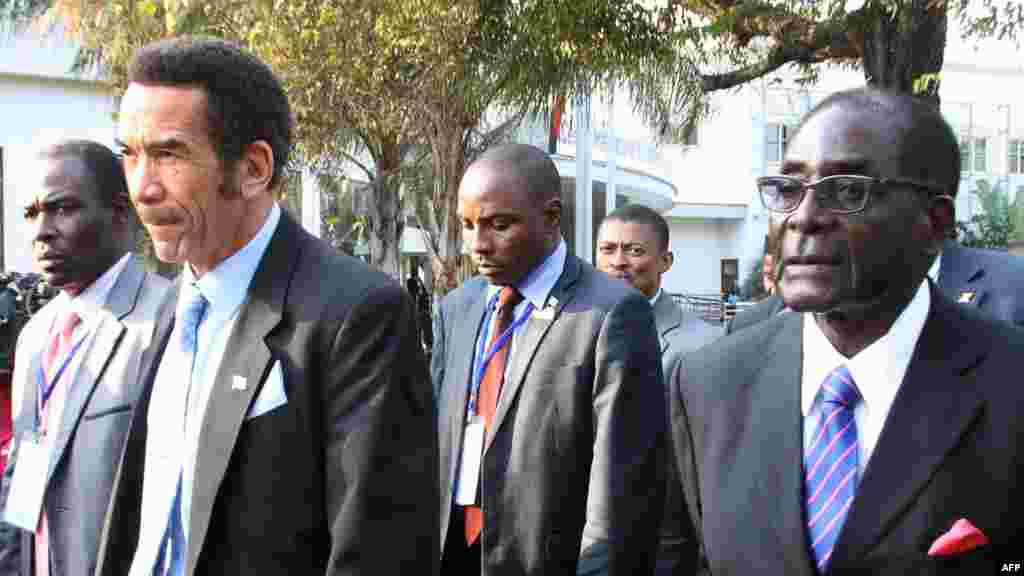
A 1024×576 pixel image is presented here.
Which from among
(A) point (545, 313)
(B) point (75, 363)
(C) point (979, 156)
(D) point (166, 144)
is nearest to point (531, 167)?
(A) point (545, 313)

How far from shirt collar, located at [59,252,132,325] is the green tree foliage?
21.1 ft

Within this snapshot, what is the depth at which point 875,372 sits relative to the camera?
2.30m

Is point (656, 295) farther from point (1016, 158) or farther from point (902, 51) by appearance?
point (1016, 158)

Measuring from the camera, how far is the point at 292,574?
7.55 ft

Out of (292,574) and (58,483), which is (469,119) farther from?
(292,574)

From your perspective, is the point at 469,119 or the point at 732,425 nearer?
the point at 732,425

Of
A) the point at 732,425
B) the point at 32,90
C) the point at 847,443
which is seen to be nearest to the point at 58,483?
the point at 732,425

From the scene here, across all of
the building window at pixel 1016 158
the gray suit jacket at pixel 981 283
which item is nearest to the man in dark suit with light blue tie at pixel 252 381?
the gray suit jacket at pixel 981 283

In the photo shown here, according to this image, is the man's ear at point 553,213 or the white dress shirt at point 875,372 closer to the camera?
the white dress shirt at point 875,372

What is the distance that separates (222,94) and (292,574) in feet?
3.21

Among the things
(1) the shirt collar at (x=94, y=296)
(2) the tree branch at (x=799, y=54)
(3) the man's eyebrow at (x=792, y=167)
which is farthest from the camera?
(2) the tree branch at (x=799, y=54)

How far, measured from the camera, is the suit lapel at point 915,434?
215cm

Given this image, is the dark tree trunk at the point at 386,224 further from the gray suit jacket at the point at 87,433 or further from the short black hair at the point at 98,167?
the gray suit jacket at the point at 87,433

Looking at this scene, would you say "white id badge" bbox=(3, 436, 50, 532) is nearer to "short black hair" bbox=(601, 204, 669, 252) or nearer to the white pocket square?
the white pocket square
